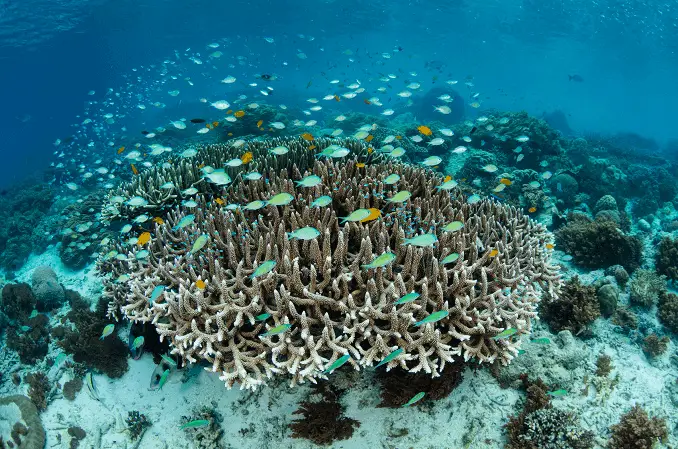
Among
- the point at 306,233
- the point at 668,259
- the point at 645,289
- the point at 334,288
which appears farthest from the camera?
the point at 668,259

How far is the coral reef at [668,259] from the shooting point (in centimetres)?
735

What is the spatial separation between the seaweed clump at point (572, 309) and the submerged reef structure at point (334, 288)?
117 centimetres

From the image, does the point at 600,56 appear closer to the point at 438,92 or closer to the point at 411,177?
the point at 438,92

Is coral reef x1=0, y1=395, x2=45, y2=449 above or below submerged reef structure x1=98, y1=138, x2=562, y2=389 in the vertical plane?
below

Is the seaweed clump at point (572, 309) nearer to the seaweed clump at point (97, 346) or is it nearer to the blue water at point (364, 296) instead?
the blue water at point (364, 296)

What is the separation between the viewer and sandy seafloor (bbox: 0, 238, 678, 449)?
4.41 metres

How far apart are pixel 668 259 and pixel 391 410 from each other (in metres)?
7.60

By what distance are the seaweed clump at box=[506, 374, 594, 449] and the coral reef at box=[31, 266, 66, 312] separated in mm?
10622

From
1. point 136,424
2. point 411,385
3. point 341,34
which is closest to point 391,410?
point 411,385

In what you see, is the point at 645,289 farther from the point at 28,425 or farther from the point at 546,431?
the point at 28,425

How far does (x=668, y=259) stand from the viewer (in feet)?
24.7

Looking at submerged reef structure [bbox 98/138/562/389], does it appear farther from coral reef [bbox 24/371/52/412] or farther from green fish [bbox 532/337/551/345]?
coral reef [bbox 24/371/52/412]

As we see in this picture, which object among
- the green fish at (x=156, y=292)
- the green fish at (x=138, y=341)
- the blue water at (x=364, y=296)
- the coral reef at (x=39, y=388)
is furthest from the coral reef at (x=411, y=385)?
the coral reef at (x=39, y=388)

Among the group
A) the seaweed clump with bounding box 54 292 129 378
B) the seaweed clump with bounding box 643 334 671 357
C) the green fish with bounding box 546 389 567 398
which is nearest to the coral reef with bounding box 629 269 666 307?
the seaweed clump with bounding box 643 334 671 357
